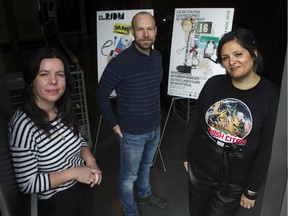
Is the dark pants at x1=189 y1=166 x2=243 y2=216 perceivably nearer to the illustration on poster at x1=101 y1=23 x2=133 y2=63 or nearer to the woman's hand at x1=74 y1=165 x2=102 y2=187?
the woman's hand at x1=74 y1=165 x2=102 y2=187

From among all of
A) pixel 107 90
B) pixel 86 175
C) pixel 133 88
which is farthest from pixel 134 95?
pixel 86 175

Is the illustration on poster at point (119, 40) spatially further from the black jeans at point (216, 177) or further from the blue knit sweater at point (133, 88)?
the black jeans at point (216, 177)

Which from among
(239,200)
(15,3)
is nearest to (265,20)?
(239,200)

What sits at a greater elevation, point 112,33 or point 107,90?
point 112,33

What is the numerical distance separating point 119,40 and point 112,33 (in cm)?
12

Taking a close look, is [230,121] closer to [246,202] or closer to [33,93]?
[246,202]

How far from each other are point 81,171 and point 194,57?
160cm

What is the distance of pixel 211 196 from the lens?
1558mm

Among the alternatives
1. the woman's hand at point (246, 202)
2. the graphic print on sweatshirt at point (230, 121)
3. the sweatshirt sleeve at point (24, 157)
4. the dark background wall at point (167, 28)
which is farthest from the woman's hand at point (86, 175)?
the woman's hand at point (246, 202)

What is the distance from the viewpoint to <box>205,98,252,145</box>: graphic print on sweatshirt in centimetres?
133

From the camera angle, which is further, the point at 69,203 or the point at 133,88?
the point at 133,88

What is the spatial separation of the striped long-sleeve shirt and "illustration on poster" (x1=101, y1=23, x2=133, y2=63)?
1.59 m

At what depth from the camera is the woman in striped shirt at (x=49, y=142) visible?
1.17 meters

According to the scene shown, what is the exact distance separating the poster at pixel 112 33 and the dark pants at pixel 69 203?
1.65m
